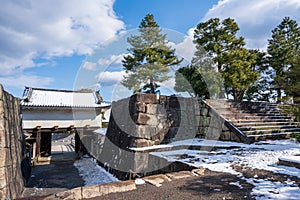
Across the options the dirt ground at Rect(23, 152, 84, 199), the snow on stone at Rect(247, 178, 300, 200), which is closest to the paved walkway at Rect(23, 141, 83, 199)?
the dirt ground at Rect(23, 152, 84, 199)

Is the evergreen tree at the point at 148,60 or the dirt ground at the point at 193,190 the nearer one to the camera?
the dirt ground at the point at 193,190

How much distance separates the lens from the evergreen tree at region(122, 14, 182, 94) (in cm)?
1123

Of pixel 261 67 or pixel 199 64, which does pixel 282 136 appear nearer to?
pixel 199 64

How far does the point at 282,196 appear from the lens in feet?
6.21

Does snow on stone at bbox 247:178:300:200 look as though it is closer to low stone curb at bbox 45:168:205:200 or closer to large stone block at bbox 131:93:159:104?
low stone curb at bbox 45:168:205:200

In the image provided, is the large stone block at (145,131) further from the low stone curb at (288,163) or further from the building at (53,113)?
the building at (53,113)

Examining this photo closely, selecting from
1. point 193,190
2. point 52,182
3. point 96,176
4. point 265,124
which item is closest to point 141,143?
point 96,176

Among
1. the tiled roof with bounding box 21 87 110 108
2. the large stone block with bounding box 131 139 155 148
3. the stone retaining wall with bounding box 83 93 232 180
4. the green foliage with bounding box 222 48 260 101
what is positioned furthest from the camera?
the tiled roof with bounding box 21 87 110 108

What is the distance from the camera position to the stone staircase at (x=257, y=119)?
5664mm

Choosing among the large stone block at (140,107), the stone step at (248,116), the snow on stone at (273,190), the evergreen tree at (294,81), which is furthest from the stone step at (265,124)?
the snow on stone at (273,190)

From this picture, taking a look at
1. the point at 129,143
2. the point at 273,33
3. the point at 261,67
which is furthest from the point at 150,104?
the point at 273,33

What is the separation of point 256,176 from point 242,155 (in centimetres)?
129

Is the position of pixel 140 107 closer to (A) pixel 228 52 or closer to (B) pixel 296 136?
(B) pixel 296 136

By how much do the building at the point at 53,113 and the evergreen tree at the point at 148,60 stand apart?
2.74 meters
